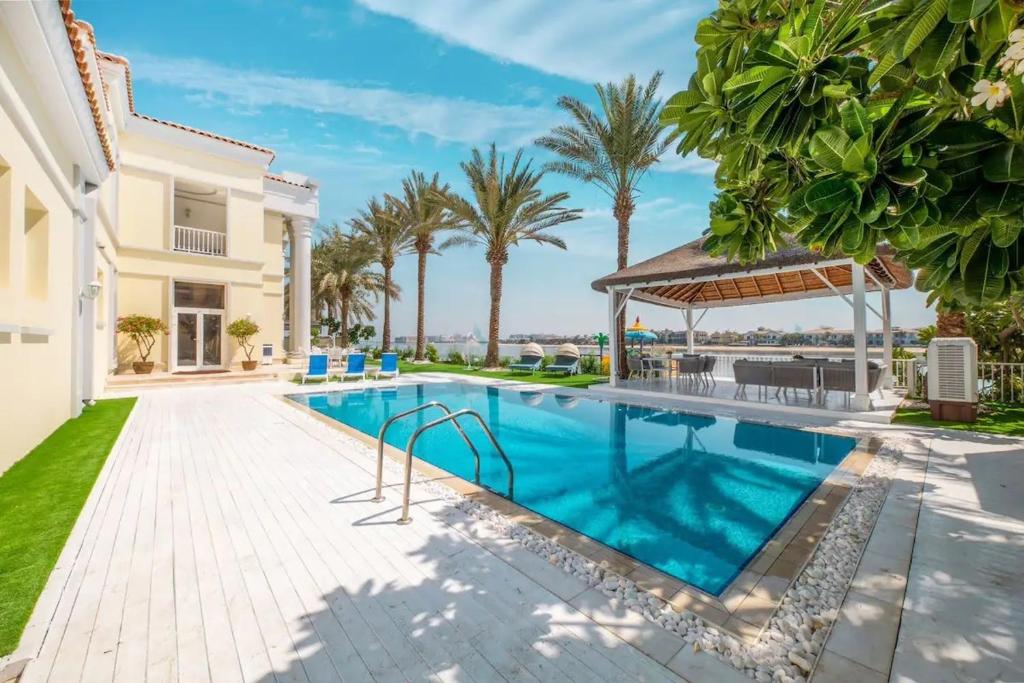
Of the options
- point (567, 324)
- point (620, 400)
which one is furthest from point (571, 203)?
point (567, 324)

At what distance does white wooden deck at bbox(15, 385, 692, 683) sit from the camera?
2248mm

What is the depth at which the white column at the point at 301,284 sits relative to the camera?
21031mm

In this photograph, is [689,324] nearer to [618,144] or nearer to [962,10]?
[618,144]

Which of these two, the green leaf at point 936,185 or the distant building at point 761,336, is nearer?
the green leaf at point 936,185

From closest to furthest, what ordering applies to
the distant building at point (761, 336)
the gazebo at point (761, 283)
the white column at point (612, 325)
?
1. the gazebo at point (761, 283)
2. the white column at point (612, 325)
3. the distant building at point (761, 336)

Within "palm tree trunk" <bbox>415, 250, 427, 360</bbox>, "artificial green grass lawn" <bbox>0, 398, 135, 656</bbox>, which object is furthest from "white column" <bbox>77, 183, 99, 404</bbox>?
"palm tree trunk" <bbox>415, 250, 427, 360</bbox>

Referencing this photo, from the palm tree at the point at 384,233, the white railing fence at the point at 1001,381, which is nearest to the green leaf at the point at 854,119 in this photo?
the white railing fence at the point at 1001,381

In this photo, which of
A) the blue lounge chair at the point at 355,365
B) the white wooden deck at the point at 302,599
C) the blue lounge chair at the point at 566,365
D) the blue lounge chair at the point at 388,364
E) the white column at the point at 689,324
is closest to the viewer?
the white wooden deck at the point at 302,599

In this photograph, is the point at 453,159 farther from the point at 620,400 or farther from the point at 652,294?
the point at 620,400

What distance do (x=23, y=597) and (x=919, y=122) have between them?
6.11 metres

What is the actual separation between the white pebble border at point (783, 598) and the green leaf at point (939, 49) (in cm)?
308

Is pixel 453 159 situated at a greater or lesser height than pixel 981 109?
greater

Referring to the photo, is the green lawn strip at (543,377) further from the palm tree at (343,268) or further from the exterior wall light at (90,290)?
the exterior wall light at (90,290)

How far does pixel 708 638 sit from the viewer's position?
Result: 2.47 metres
